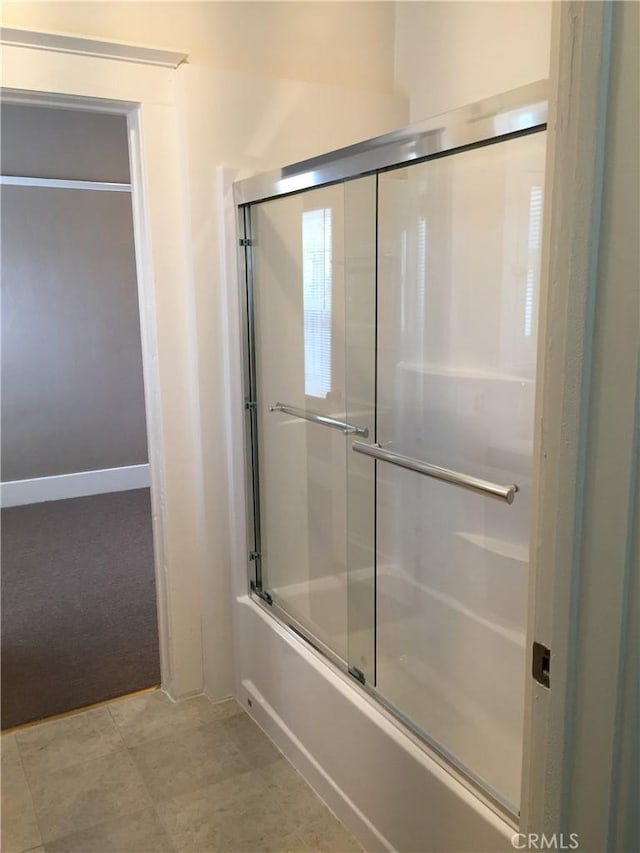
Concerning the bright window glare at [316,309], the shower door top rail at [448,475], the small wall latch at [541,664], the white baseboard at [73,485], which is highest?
the bright window glare at [316,309]

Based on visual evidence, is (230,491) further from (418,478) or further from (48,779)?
(48,779)

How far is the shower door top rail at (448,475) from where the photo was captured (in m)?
1.82

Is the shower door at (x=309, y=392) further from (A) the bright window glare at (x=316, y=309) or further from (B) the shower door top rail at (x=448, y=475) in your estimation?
(B) the shower door top rail at (x=448, y=475)

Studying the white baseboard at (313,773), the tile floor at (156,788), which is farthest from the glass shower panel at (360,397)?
the tile floor at (156,788)

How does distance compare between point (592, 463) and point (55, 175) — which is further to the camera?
point (55, 175)

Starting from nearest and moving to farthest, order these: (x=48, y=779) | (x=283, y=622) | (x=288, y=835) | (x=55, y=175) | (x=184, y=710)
Answer: (x=288, y=835) → (x=48, y=779) → (x=283, y=622) → (x=184, y=710) → (x=55, y=175)

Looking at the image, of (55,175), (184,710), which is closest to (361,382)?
(184,710)

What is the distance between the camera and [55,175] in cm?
425

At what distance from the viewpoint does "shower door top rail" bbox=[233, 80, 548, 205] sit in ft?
4.42

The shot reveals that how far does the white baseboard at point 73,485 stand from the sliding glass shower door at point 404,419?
250cm

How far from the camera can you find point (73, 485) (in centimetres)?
461

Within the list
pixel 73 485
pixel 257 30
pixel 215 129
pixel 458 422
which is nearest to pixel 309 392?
pixel 458 422

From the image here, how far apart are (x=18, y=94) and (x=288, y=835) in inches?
82.8

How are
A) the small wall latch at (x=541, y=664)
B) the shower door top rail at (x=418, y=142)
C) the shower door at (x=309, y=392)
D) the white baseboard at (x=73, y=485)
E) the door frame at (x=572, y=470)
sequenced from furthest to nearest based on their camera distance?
the white baseboard at (x=73, y=485) → the shower door at (x=309, y=392) → the shower door top rail at (x=418, y=142) → the small wall latch at (x=541, y=664) → the door frame at (x=572, y=470)
